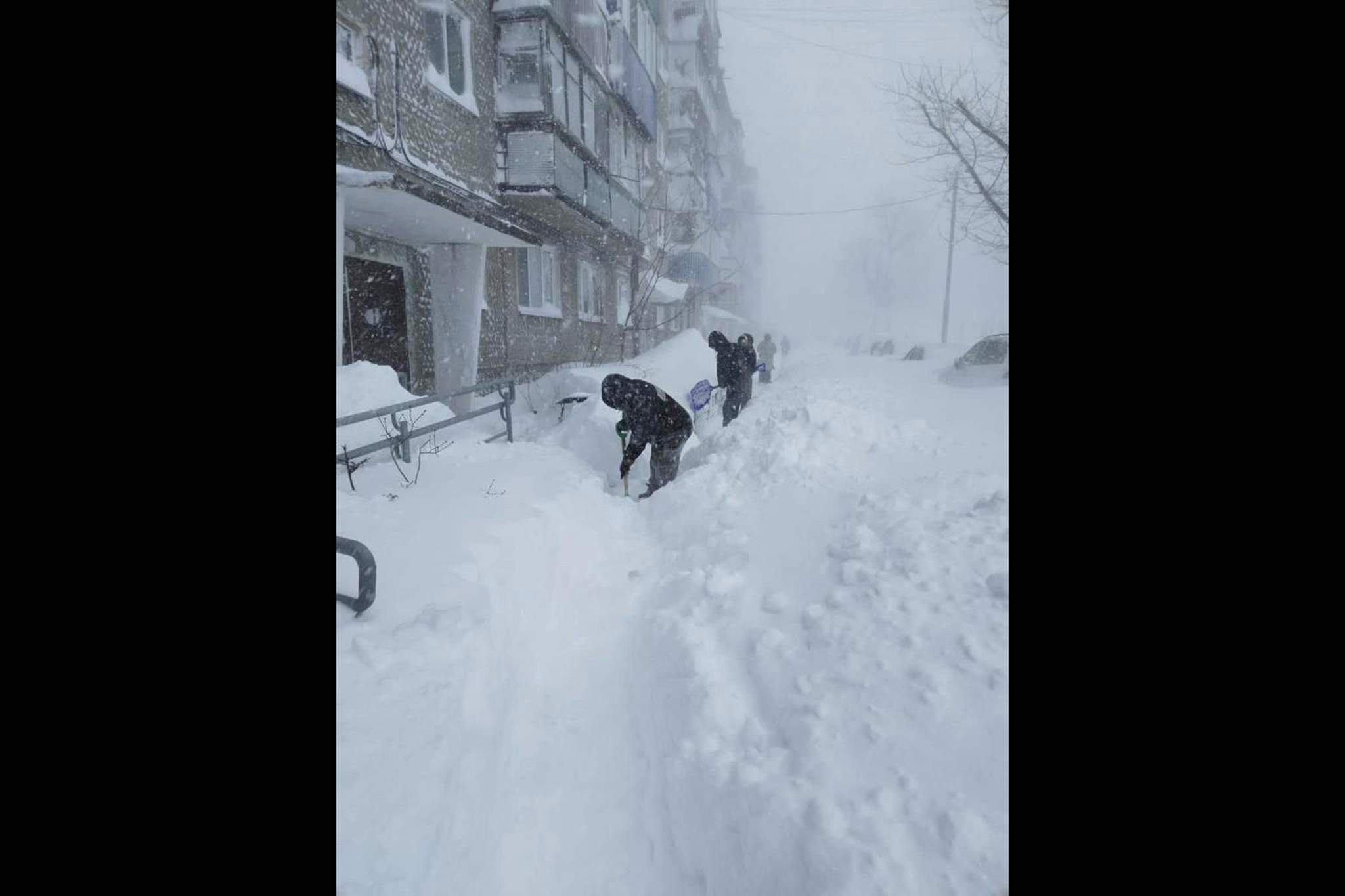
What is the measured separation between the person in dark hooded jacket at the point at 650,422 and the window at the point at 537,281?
6678 millimetres

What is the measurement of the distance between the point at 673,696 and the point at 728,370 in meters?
6.51

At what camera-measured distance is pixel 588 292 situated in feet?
48.0

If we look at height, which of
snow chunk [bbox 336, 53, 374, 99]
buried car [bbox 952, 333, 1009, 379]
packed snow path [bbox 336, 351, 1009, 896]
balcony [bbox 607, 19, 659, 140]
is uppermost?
balcony [bbox 607, 19, 659, 140]

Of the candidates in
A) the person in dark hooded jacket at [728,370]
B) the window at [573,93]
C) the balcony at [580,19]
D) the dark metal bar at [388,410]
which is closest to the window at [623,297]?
the balcony at [580,19]

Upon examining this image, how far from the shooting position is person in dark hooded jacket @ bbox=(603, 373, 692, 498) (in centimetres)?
564

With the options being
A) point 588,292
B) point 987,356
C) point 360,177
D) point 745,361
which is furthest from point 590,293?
point 987,356

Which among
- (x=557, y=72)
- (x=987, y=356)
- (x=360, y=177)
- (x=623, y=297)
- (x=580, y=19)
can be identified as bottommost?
(x=987, y=356)

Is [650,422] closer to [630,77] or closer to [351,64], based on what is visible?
[351,64]

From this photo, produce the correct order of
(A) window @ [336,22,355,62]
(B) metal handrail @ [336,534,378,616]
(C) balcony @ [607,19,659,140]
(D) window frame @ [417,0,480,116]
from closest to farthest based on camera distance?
(B) metal handrail @ [336,534,378,616]
(A) window @ [336,22,355,62]
(D) window frame @ [417,0,480,116]
(C) balcony @ [607,19,659,140]

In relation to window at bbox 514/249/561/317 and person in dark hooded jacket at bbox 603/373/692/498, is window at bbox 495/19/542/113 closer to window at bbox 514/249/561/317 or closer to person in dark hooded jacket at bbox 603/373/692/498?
window at bbox 514/249/561/317

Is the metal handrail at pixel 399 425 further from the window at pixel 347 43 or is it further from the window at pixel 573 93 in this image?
the window at pixel 573 93

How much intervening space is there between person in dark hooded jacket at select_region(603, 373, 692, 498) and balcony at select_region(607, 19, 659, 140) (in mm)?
9467

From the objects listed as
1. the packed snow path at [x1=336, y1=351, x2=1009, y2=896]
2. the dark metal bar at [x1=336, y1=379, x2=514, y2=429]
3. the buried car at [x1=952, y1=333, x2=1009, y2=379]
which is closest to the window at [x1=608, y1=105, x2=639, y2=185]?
the buried car at [x1=952, y1=333, x2=1009, y2=379]
